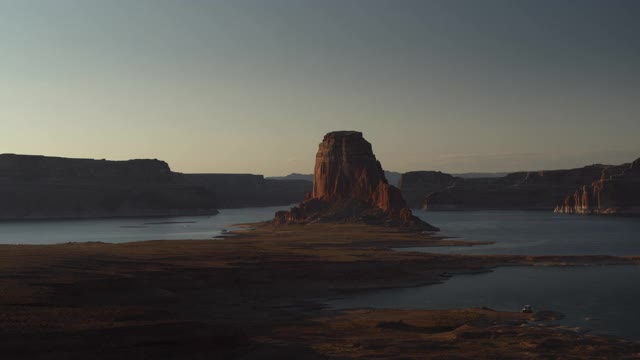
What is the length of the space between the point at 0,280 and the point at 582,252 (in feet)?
243

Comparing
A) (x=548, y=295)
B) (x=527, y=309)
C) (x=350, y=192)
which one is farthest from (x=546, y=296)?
(x=350, y=192)

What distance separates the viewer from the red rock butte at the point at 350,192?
14738 cm

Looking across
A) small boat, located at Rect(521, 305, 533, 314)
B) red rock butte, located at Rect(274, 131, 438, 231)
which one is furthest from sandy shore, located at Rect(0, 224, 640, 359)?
red rock butte, located at Rect(274, 131, 438, 231)

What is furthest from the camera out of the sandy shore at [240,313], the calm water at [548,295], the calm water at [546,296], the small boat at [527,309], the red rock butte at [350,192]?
the red rock butte at [350,192]

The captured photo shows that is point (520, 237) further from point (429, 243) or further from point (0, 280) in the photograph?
point (0, 280)

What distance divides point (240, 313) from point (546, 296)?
2446cm

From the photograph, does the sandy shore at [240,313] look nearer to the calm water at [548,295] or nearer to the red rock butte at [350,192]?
the calm water at [548,295]

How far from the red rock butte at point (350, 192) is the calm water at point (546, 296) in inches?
2855

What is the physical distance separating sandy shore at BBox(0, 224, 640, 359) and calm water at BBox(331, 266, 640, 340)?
10.3ft

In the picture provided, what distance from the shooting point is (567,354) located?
33281 mm

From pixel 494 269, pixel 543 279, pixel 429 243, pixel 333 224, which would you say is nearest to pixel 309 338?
pixel 543 279

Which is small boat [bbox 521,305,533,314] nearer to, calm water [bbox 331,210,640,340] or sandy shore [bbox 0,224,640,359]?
sandy shore [bbox 0,224,640,359]

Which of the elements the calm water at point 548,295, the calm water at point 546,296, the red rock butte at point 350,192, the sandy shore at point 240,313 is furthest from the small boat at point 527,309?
the red rock butte at point 350,192

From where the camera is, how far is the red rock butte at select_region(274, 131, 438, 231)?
5802 inches
